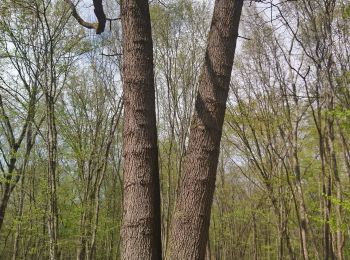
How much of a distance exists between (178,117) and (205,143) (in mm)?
12225

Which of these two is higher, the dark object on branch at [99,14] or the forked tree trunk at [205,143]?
the dark object on branch at [99,14]

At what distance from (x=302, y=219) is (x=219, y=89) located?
7.57 metres

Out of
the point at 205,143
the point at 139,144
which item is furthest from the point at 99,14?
the point at 205,143

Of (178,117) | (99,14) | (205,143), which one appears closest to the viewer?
(205,143)

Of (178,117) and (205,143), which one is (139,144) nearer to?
(205,143)

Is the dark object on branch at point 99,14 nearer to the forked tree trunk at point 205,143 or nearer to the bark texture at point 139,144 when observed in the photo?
the bark texture at point 139,144

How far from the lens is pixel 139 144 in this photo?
248cm

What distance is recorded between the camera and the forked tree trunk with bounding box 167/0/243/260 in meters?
2.26

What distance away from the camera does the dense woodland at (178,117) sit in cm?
243

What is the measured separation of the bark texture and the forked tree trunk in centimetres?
16

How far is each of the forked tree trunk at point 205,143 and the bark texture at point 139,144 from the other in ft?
0.53

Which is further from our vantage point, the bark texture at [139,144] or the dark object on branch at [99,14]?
the dark object on branch at [99,14]

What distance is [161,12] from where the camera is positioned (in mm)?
13547

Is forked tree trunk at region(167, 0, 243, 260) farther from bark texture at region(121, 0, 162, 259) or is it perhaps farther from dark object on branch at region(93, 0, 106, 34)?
dark object on branch at region(93, 0, 106, 34)
